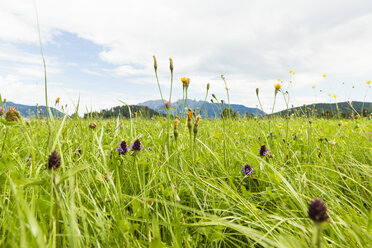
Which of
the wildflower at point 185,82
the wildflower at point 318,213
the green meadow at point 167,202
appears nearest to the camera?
the wildflower at point 318,213

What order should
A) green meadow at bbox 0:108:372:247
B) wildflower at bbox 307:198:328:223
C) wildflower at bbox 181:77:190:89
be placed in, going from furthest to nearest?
wildflower at bbox 181:77:190:89, green meadow at bbox 0:108:372:247, wildflower at bbox 307:198:328:223

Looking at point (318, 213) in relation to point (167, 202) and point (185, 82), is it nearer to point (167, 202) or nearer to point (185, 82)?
point (167, 202)

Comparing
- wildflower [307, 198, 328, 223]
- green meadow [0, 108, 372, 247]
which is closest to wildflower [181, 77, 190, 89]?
green meadow [0, 108, 372, 247]

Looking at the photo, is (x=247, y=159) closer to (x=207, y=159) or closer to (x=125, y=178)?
(x=207, y=159)

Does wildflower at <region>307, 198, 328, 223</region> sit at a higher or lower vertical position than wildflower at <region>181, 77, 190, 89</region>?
lower

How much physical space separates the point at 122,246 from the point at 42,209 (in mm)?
430

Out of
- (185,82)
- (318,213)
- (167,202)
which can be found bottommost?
(167,202)

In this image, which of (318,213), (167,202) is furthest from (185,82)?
(318,213)

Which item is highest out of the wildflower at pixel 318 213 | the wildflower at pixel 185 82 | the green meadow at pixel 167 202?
the wildflower at pixel 185 82

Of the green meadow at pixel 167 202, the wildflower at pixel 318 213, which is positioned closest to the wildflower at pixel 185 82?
the green meadow at pixel 167 202

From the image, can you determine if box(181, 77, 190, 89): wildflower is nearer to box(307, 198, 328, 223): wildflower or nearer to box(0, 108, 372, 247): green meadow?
box(0, 108, 372, 247): green meadow

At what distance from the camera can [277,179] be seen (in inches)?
58.6

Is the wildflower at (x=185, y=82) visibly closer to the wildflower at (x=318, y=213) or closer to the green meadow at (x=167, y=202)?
the green meadow at (x=167, y=202)

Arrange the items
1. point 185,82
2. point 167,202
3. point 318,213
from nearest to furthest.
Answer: point 318,213
point 167,202
point 185,82
